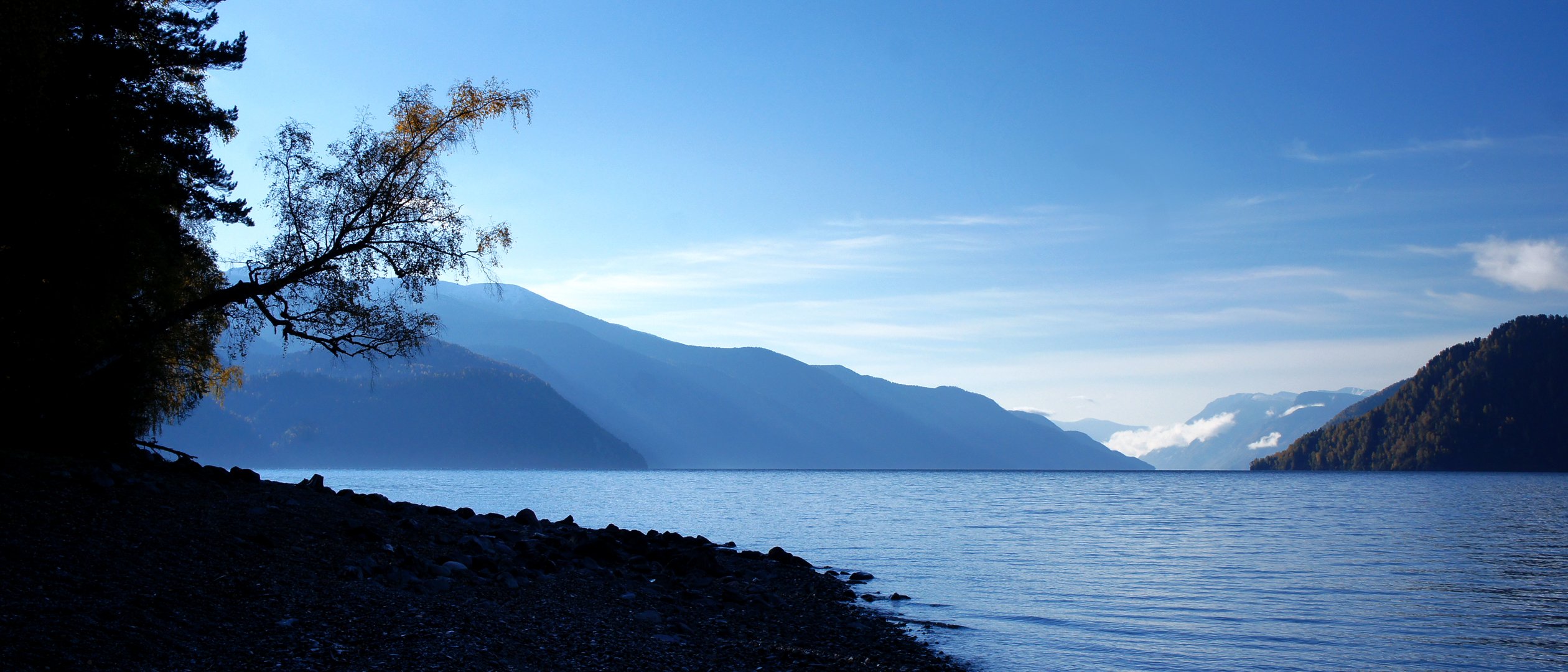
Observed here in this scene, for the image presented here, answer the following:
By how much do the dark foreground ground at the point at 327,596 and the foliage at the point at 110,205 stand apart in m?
2.30

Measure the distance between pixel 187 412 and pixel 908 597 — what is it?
2408 centimetres

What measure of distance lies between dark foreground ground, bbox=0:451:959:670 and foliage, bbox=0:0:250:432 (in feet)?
7.53

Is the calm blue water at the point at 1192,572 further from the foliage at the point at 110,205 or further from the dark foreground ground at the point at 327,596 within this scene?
the foliage at the point at 110,205

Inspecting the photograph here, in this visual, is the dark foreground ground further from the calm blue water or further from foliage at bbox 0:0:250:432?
the calm blue water

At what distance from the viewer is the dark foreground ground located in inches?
427

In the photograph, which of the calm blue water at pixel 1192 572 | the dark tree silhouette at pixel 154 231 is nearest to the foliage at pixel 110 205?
the dark tree silhouette at pixel 154 231

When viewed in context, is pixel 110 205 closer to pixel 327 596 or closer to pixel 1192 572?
pixel 327 596

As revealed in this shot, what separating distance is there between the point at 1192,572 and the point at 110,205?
3276 centimetres

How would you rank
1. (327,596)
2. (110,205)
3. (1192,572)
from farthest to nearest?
1. (1192,572)
2. (110,205)
3. (327,596)

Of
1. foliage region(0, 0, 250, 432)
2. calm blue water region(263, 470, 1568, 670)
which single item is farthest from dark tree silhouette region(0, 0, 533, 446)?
calm blue water region(263, 470, 1568, 670)

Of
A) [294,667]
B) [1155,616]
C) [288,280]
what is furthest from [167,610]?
[1155,616]

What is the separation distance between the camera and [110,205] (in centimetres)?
1680

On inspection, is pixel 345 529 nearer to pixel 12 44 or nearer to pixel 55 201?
pixel 55 201

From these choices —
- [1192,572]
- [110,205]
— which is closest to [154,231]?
[110,205]
